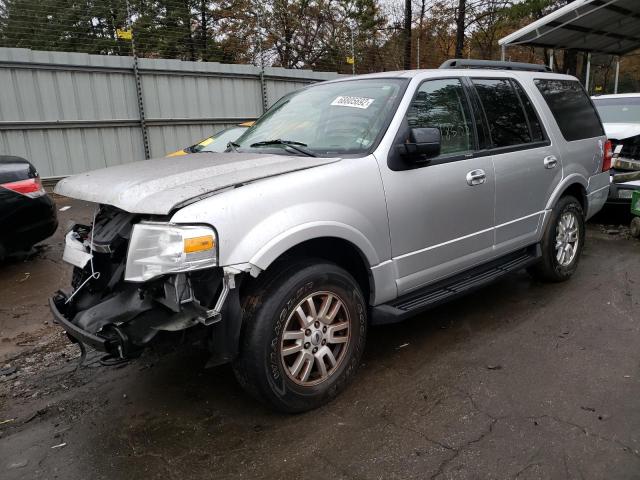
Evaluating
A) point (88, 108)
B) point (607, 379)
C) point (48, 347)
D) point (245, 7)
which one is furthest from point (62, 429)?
point (245, 7)

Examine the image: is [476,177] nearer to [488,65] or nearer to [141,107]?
[488,65]

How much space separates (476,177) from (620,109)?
20.1 feet

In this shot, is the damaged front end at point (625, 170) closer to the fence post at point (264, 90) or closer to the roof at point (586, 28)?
the roof at point (586, 28)

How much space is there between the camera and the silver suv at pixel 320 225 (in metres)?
2.48

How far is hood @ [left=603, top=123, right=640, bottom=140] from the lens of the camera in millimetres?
7508

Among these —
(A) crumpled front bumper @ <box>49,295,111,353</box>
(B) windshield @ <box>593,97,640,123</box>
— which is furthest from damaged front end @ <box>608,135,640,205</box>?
(A) crumpled front bumper @ <box>49,295,111,353</box>

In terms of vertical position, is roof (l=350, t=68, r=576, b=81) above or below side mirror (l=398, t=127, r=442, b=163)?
above

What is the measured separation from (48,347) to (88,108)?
766cm

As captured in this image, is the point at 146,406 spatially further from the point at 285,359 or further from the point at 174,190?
the point at 174,190

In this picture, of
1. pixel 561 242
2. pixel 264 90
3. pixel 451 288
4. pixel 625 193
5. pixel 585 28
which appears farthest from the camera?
pixel 264 90

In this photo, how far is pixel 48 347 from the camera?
3.97m

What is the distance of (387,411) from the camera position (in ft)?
9.53

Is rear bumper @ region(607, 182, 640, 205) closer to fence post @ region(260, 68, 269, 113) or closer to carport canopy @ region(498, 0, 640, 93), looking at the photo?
carport canopy @ region(498, 0, 640, 93)

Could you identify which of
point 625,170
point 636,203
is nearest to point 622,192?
point 636,203
